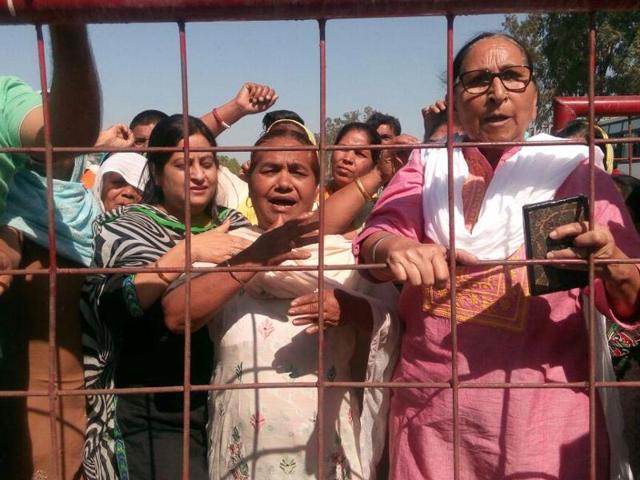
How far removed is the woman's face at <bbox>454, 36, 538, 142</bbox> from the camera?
1.48 meters

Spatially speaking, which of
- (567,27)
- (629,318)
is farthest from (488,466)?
(567,27)

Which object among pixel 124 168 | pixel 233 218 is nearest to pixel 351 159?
pixel 124 168

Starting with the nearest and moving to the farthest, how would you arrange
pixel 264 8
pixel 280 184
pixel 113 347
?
1. pixel 264 8
2. pixel 113 347
3. pixel 280 184

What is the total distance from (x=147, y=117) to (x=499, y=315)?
2.41m

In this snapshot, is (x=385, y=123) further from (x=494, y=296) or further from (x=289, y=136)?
(x=494, y=296)

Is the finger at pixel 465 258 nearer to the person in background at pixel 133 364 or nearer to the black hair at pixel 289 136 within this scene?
the person in background at pixel 133 364

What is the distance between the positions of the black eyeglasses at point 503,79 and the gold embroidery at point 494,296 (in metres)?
0.37

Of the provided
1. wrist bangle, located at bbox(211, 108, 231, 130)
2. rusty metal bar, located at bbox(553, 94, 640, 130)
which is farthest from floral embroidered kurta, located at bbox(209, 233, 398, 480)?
rusty metal bar, located at bbox(553, 94, 640, 130)

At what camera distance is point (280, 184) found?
185 cm

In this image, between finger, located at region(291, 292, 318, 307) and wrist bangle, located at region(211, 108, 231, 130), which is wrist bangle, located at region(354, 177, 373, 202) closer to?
finger, located at region(291, 292, 318, 307)

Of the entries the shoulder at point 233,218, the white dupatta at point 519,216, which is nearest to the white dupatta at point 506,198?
the white dupatta at point 519,216

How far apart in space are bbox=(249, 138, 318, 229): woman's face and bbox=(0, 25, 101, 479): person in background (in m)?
0.48

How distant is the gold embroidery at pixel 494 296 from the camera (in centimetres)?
139

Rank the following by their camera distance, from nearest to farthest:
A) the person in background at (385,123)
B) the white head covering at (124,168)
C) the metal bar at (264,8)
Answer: the metal bar at (264,8) → the white head covering at (124,168) → the person in background at (385,123)
